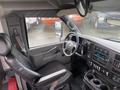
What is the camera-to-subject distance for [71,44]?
2.22m

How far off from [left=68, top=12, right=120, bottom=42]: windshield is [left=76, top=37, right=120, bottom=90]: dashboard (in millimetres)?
220

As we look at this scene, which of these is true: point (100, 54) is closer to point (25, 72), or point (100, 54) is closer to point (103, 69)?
point (103, 69)

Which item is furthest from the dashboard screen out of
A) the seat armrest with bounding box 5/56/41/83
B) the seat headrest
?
the seat headrest

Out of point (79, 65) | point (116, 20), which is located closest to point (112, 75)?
point (116, 20)

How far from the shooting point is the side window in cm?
227

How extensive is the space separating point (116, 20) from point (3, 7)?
1.45 meters

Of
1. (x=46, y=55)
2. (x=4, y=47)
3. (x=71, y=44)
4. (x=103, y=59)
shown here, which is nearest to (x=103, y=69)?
(x=103, y=59)

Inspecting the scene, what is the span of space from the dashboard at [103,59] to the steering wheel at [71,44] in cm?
10

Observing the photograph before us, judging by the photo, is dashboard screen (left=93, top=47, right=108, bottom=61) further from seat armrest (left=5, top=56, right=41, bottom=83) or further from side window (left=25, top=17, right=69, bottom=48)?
seat armrest (left=5, top=56, right=41, bottom=83)

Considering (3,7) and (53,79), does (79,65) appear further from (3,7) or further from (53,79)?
(3,7)

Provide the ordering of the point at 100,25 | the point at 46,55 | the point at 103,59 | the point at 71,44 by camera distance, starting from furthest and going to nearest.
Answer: the point at 46,55 < the point at 71,44 < the point at 100,25 < the point at 103,59

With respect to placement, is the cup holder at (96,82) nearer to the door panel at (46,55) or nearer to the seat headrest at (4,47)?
the door panel at (46,55)

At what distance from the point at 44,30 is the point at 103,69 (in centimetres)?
121

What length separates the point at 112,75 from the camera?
172 centimetres
